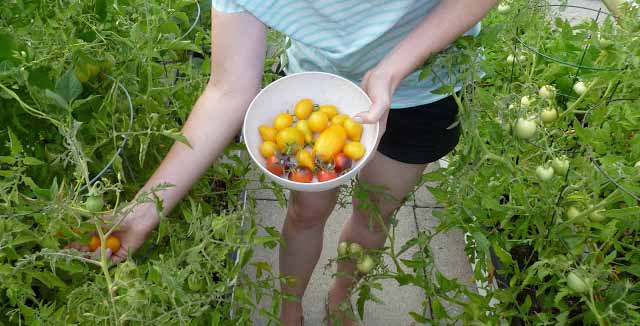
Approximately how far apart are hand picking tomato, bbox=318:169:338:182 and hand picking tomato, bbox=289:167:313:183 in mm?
21

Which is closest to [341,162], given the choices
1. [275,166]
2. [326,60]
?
[275,166]

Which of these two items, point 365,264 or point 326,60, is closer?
point 326,60

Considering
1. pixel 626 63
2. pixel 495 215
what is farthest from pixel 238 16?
pixel 495 215

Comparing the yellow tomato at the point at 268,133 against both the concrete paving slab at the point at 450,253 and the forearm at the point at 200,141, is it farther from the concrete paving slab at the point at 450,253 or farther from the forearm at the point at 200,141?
the concrete paving slab at the point at 450,253

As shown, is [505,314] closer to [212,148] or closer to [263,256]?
[212,148]

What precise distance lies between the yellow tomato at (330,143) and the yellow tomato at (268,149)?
0.28ft

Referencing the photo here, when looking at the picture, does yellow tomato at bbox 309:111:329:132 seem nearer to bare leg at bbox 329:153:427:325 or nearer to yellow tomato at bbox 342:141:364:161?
yellow tomato at bbox 342:141:364:161

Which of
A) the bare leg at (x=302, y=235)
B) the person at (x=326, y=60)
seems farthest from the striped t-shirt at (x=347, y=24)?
the bare leg at (x=302, y=235)

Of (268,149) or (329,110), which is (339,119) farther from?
(268,149)

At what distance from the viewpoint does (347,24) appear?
1.16 m

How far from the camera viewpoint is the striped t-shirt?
1103mm

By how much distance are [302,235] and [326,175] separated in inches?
16.3

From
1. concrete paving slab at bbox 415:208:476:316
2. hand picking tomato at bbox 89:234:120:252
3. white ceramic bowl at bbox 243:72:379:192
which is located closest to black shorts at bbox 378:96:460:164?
white ceramic bowl at bbox 243:72:379:192

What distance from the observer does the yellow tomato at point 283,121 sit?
3.97 feet
